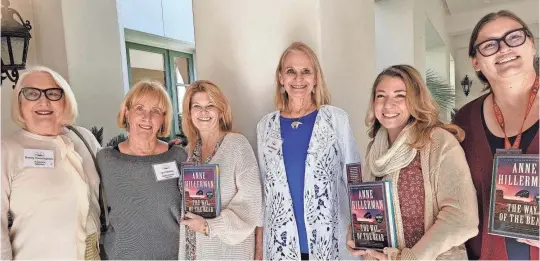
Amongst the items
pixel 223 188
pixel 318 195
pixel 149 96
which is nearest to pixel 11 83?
pixel 149 96

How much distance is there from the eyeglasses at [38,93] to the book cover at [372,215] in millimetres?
1459

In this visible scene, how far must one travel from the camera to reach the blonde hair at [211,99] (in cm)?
185

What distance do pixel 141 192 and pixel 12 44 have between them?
69.0 inches

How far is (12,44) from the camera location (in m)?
2.63

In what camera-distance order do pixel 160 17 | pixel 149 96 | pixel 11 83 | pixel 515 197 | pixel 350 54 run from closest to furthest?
pixel 515 197
pixel 149 96
pixel 350 54
pixel 11 83
pixel 160 17

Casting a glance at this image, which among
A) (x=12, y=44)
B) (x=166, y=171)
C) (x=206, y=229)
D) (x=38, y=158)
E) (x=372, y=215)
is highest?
(x=12, y=44)

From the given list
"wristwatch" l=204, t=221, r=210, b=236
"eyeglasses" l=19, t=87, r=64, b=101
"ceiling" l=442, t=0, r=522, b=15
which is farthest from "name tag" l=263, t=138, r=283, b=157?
"ceiling" l=442, t=0, r=522, b=15

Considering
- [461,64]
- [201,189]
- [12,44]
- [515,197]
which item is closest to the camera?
[515,197]

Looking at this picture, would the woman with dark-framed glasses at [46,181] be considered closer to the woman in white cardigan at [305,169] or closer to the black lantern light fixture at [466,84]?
the woman in white cardigan at [305,169]

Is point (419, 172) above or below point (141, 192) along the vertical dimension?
above

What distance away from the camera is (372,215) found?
1271 millimetres

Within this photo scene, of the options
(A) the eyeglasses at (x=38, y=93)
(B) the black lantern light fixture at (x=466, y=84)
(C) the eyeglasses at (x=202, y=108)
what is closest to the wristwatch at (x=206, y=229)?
(C) the eyeglasses at (x=202, y=108)

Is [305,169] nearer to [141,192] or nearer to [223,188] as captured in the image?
[223,188]

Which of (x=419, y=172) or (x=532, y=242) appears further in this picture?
(x=419, y=172)
